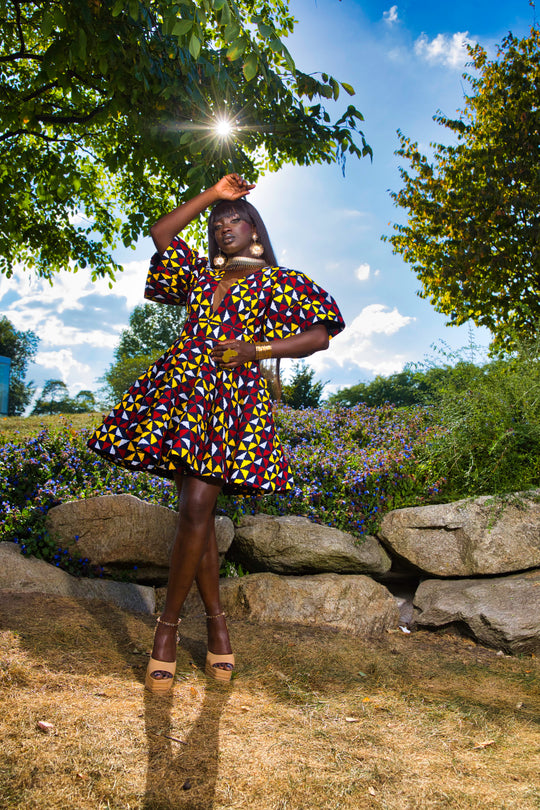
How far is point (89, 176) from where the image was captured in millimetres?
9570

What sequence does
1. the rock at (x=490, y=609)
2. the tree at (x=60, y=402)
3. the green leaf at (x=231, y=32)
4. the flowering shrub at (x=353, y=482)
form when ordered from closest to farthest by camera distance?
1. the green leaf at (x=231, y=32)
2. the rock at (x=490, y=609)
3. the flowering shrub at (x=353, y=482)
4. the tree at (x=60, y=402)

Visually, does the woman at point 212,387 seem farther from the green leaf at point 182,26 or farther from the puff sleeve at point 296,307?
the green leaf at point 182,26

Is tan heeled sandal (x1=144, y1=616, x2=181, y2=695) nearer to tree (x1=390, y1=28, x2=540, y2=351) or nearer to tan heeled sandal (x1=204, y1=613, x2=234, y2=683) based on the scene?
tan heeled sandal (x1=204, y1=613, x2=234, y2=683)

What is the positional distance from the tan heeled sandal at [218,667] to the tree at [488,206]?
30.8 feet

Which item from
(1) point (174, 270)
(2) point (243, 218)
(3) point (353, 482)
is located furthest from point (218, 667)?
(3) point (353, 482)

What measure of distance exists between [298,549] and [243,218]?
2.71 m

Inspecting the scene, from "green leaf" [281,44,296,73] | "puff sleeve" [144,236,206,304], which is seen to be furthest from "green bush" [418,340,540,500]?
"green leaf" [281,44,296,73]

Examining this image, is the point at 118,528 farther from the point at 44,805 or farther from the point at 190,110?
the point at 190,110

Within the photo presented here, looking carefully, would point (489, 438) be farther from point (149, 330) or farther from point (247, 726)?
point (149, 330)

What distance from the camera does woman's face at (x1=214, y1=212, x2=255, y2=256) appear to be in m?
2.92

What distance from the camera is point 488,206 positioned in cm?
1141

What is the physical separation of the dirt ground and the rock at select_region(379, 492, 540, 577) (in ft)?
3.93

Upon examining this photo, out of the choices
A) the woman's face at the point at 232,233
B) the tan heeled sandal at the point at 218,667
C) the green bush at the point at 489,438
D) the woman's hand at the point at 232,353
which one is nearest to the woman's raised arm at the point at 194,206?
the woman's face at the point at 232,233

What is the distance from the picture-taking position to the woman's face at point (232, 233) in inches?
115
